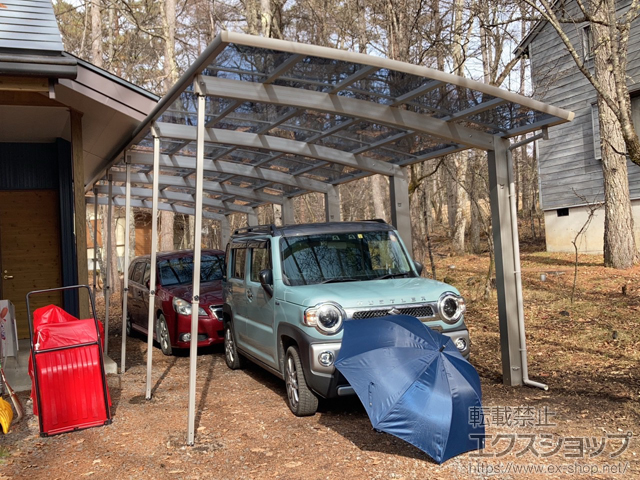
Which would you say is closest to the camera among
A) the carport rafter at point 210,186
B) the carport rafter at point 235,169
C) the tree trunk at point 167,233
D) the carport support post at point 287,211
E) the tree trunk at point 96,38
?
the carport rafter at point 235,169

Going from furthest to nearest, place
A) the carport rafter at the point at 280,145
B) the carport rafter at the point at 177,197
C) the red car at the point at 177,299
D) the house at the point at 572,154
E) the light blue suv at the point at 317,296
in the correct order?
the house at the point at 572,154 → the carport rafter at the point at 177,197 → the red car at the point at 177,299 → the carport rafter at the point at 280,145 → the light blue suv at the point at 317,296

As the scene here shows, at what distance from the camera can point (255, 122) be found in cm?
766

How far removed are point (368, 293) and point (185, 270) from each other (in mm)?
5840

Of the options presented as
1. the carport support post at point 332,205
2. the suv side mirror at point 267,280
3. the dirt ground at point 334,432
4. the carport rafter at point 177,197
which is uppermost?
the carport rafter at point 177,197

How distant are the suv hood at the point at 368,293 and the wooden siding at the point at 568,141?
Result: 14.0m

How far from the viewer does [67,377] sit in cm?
599

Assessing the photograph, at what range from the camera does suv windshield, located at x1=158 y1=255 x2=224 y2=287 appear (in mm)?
10742

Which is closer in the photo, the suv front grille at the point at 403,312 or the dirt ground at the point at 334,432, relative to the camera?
the dirt ground at the point at 334,432

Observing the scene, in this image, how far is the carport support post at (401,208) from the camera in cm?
880

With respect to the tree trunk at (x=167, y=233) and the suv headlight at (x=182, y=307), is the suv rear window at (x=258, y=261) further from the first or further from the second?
the tree trunk at (x=167, y=233)

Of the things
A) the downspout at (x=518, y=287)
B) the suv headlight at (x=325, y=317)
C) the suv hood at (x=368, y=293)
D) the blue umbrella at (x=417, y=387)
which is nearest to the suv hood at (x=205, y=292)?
the suv hood at (x=368, y=293)

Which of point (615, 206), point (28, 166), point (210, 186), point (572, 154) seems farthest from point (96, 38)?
point (615, 206)

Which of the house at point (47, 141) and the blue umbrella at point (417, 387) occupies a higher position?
the house at point (47, 141)

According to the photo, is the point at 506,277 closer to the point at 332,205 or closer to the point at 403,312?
the point at 403,312
